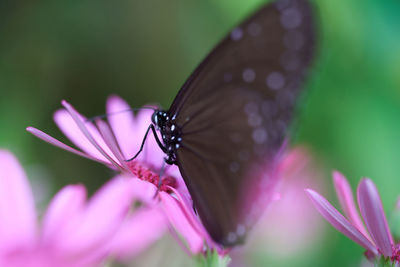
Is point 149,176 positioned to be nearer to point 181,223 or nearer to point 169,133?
point 169,133

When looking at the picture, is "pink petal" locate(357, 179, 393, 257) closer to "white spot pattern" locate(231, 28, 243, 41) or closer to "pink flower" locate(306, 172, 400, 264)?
"pink flower" locate(306, 172, 400, 264)

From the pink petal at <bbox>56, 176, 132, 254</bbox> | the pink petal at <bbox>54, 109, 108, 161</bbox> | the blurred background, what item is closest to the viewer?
the pink petal at <bbox>56, 176, 132, 254</bbox>

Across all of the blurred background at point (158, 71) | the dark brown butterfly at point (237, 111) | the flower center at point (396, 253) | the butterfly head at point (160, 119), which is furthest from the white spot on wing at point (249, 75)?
the blurred background at point (158, 71)

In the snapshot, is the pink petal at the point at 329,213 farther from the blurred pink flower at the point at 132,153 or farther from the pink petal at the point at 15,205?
the pink petal at the point at 15,205

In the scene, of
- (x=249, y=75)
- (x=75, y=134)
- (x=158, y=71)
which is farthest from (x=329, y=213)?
(x=158, y=71)

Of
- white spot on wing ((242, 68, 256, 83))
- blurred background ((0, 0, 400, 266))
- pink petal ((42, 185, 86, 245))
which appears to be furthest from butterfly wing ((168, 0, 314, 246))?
blurred background ((0, 0, 400, 266))

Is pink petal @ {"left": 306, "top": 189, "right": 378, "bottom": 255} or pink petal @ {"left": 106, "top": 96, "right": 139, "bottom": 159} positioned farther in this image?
pink petal @ {"left": 106, "top": 96, "right": 139, "bottom": 159}
